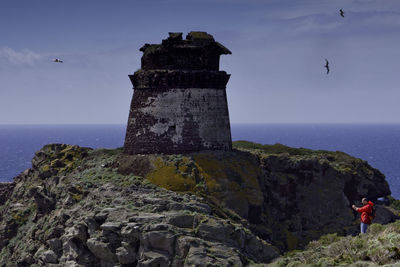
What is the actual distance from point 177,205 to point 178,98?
8.88 metres

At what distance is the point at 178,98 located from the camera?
1293 inches

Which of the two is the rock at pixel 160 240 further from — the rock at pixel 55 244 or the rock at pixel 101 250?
the rock at pixel 55 244

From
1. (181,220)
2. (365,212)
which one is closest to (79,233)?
(181,220)

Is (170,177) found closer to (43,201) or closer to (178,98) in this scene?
(178,98)

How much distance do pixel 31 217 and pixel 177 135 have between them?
488 inches

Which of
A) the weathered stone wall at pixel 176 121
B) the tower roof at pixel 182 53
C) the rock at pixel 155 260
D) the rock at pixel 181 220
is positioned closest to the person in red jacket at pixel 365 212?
the rock at pixel 181 220

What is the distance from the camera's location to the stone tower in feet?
108

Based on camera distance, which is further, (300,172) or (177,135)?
(300,172)

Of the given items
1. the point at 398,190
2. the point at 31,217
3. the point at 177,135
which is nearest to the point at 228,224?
the point at 177,135

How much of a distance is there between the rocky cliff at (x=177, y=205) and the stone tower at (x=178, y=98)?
109cm

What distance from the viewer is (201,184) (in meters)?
30.3

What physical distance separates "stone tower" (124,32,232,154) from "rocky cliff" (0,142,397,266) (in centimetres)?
109

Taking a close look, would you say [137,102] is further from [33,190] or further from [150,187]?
[33,190]

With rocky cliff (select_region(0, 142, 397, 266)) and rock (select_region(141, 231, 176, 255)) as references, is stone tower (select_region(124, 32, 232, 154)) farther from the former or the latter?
rock (select_region(141, 231, 176, 255))
